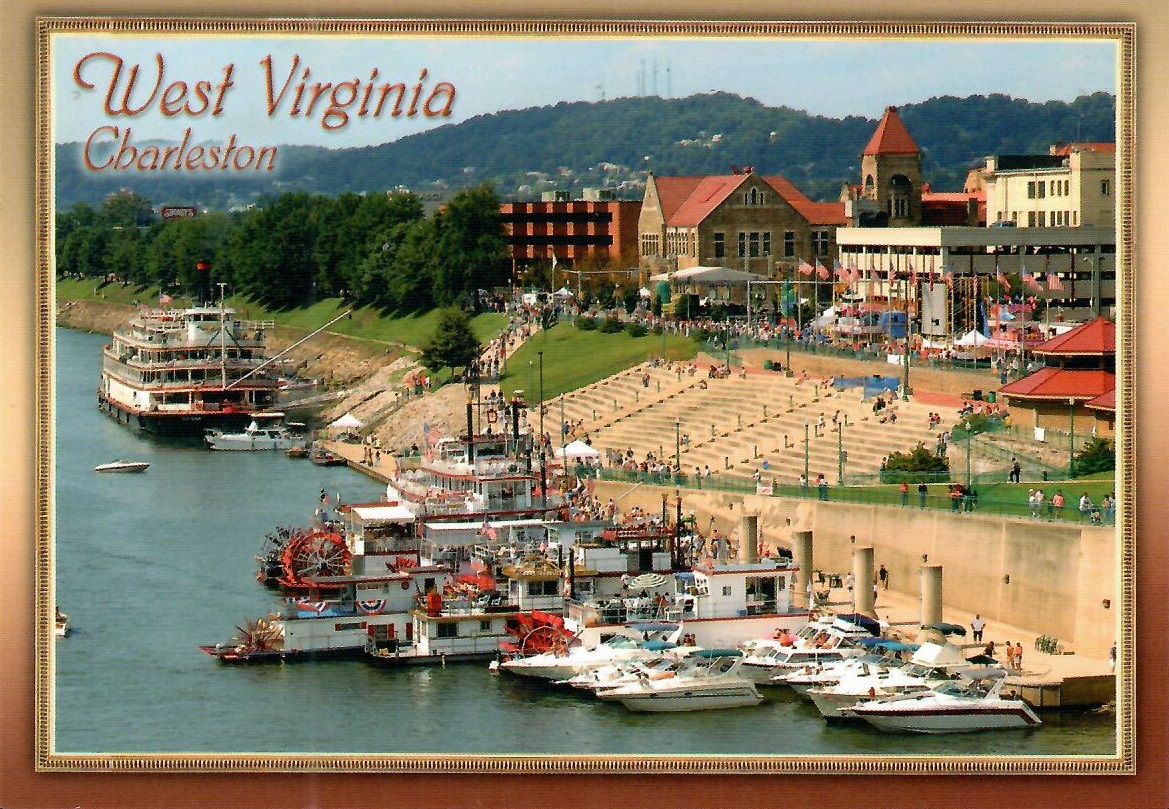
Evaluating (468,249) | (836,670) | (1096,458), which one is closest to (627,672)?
(836,670)

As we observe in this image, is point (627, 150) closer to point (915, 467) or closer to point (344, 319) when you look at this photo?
point (344, 319)

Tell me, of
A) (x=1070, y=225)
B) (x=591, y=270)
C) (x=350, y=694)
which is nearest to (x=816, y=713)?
(x=350, y=694)

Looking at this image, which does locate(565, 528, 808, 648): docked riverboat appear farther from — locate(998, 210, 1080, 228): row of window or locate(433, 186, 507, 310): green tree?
locate(433, 186, 507, 310): green tree

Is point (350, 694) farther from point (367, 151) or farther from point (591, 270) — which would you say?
point (591, 270)

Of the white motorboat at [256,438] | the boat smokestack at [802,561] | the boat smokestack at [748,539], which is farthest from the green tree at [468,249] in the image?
the boat smokestack at [802,561]

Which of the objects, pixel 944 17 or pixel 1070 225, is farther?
pixel 1070 225

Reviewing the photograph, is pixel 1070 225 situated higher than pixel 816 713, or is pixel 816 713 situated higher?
pixel 1070 225
